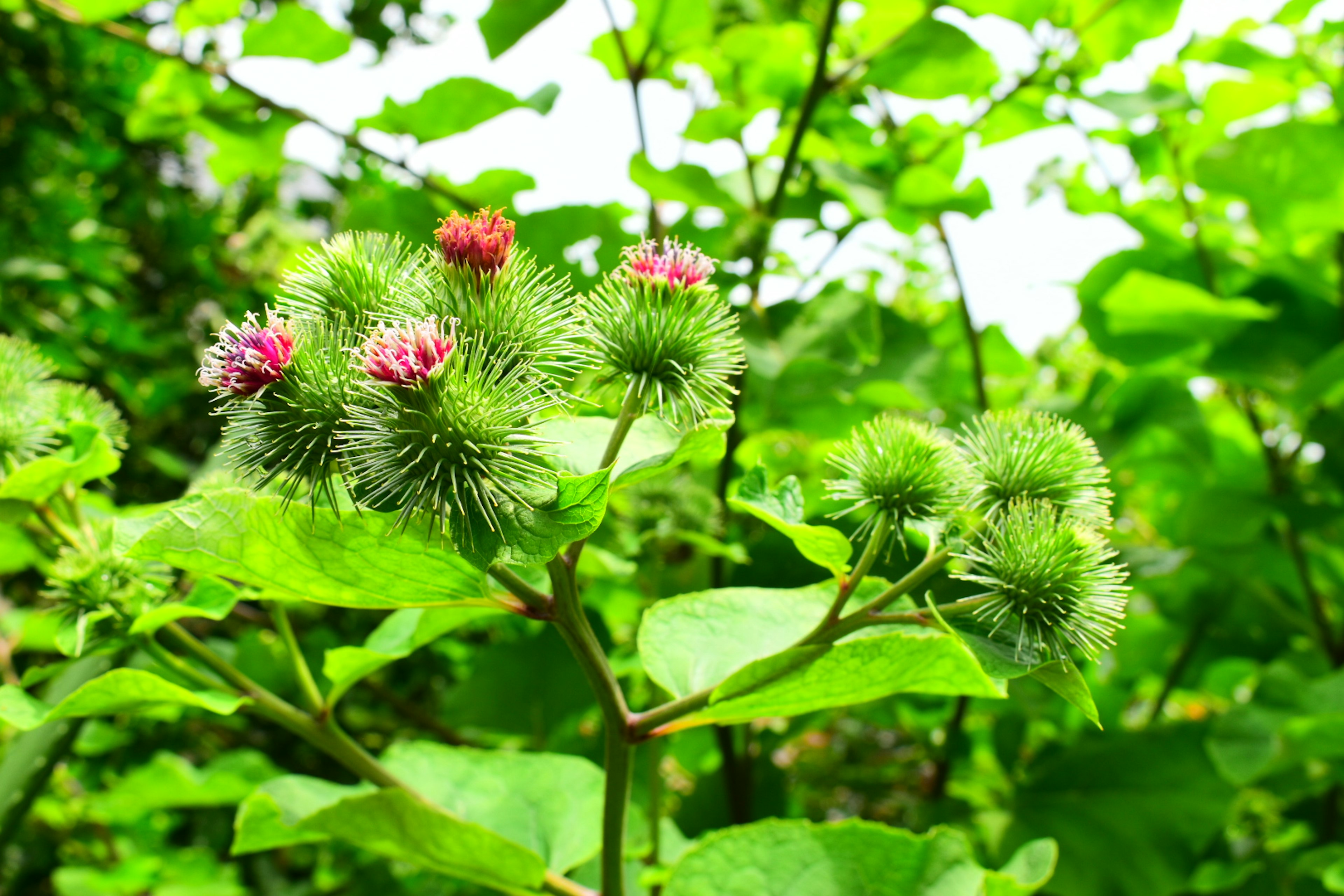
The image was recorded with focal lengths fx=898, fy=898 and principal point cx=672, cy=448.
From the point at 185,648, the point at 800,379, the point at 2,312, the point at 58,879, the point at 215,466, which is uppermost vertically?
the point at 2,312

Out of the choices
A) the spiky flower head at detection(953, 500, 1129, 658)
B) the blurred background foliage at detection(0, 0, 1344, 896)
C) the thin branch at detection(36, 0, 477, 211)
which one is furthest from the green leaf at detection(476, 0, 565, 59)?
the spiky flower head at detection(953, 500, 1129, 658)

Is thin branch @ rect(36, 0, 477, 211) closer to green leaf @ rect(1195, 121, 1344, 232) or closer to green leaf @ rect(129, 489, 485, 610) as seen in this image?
green leaf @ rect(129, 489, 485, 610)

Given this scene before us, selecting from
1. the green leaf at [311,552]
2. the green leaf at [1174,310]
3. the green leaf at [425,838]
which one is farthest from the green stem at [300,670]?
the green leaf at [1174,310]

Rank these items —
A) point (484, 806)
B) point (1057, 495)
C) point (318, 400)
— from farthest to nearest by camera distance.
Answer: point (484, 806) → point (1057, 495) → point (318, 400)

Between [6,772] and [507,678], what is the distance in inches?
32.5

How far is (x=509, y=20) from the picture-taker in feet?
5.27

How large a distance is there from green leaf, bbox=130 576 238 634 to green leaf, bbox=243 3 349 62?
4.25 feet

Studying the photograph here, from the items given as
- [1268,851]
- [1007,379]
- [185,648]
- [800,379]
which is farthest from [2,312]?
[1268,851]

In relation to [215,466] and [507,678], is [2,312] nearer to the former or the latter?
[215,466]

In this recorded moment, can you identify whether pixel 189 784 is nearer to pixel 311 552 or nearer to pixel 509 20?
pixel 311 552

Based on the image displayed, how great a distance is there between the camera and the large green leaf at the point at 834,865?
985mm

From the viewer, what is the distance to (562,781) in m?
1.35

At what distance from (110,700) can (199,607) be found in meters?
0.13

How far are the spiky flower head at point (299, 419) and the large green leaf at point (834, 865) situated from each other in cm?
59
